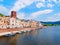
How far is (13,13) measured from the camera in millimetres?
32031

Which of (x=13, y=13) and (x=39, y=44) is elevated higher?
(x=13, y=13)

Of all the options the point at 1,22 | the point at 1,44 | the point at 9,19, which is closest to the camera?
the point at 1,44

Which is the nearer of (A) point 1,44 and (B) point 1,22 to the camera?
(A) point 1,44

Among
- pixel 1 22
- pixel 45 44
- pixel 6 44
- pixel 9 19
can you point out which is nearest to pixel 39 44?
pixel 45 44

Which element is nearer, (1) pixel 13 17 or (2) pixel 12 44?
(2) pixel 12 44

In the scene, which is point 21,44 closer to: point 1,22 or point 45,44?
point 45,44

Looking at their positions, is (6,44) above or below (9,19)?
below

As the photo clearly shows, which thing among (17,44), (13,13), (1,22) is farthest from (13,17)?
(17,44)

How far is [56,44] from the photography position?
12641 millimetres

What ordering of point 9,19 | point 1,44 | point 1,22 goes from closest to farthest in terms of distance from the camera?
1. point 1,44
2. point 1,22
3. point 9,19

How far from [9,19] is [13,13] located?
61.9 inches

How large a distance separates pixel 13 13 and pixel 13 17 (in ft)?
2.65

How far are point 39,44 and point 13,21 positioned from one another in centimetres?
2036

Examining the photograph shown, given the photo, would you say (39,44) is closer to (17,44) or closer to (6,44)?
(17,44)
